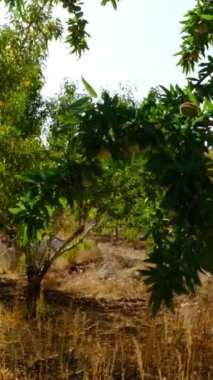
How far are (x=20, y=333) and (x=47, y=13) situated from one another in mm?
3093

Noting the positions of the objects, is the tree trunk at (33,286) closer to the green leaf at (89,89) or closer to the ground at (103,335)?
the ground at (103,335)

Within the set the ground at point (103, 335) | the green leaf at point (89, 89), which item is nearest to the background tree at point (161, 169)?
the green leaf at point (89, 89)

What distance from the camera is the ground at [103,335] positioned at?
4.23m

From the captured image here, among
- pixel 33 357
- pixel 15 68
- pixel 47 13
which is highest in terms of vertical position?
pixel 47 13

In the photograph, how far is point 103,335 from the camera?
577 centimetres

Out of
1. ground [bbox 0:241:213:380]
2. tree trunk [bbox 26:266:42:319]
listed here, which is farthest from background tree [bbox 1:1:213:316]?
tree trunk [bbox 26:266:42:319]

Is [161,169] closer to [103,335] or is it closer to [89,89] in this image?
[89,89]

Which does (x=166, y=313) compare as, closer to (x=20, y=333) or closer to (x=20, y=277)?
(x=20, y=333)

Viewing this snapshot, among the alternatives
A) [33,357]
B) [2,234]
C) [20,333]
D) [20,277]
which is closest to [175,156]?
[33,357]

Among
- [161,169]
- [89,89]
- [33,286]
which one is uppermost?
[89,89]

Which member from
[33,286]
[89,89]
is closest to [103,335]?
[33,286]

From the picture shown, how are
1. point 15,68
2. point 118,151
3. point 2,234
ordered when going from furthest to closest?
point 2,234 < point 15,68 < point 118,151

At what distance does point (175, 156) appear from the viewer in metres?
1.25

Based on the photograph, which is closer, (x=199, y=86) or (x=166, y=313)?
(x=199, y=86)
